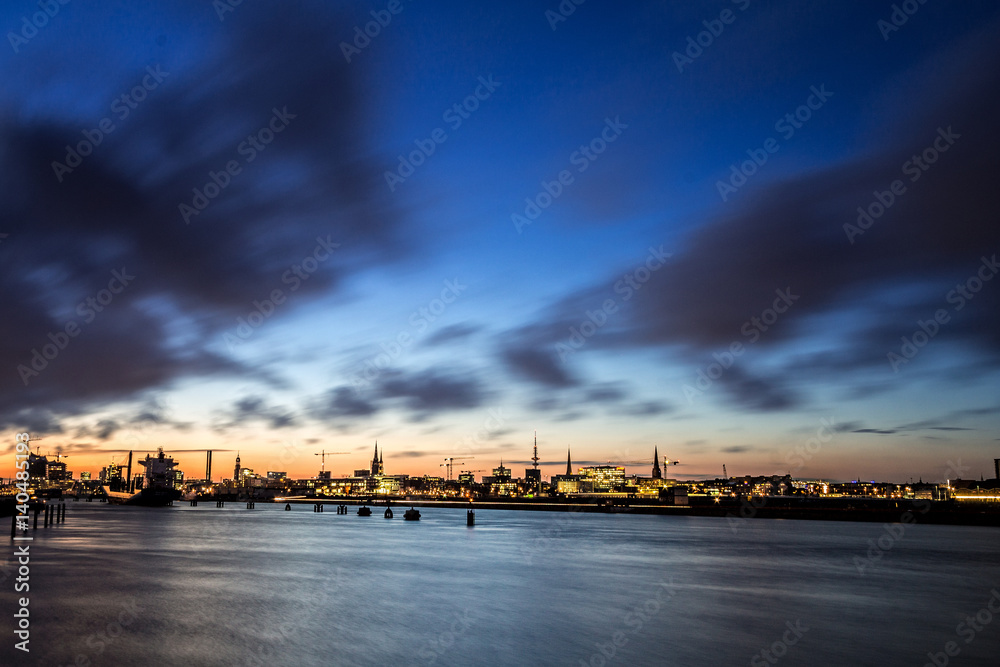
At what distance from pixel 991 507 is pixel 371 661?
183 meters

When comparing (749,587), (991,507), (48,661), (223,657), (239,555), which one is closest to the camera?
(48,661)

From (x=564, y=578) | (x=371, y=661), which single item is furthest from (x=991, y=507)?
(x=371, y=661)

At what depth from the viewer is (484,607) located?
105 feet

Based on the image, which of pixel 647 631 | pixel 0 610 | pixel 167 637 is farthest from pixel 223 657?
pixel 647 631

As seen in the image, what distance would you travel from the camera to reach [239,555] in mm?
54594

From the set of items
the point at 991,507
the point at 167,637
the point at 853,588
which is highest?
the point at 167,637

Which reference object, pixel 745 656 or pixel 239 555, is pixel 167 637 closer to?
pixel 745 656

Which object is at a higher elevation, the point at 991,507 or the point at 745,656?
the point at 745,656

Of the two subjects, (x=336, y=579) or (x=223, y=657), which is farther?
(x=336, y=579)

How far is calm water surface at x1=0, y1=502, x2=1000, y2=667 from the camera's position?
22.8 m

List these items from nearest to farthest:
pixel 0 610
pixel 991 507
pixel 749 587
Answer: pixel 0 610
pixel 749 587
pixel 991 507

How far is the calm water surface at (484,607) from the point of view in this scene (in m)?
22.8

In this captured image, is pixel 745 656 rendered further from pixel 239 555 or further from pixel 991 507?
pixel 991 507

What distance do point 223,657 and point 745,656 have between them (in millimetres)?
17298
